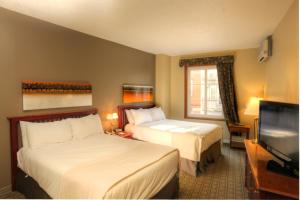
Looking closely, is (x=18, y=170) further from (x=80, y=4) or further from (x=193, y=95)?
(x=193, y=95)

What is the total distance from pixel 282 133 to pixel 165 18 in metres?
2.01

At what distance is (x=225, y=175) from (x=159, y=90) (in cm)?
287

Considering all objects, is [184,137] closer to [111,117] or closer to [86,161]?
[111,117]

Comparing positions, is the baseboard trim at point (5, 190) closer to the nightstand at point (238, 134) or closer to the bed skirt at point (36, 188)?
the bed skirt at point (36, 188)

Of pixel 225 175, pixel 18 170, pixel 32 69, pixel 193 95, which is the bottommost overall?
pixel 225 175

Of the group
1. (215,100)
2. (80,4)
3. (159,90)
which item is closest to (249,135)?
(215,100)

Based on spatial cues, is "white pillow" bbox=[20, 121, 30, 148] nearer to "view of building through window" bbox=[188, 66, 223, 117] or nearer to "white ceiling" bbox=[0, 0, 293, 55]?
"white ceiling" bbox=[0, 0, 293, 55]

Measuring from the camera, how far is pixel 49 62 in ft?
9.26

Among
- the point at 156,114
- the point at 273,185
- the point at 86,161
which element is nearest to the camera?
the point at 273,185

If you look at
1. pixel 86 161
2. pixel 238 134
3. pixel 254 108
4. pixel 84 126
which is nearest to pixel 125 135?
pixel 84 126

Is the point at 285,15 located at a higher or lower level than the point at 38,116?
higher

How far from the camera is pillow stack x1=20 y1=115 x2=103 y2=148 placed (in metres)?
2.39

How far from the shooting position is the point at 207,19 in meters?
2.69

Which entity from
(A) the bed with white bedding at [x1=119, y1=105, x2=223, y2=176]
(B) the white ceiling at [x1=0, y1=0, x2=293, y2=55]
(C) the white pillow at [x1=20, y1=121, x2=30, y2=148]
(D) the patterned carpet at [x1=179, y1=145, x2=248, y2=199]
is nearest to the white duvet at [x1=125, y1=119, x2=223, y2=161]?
(A) the bed with white bedding at [x1=119, y1=105, x2=223, y2=176]
